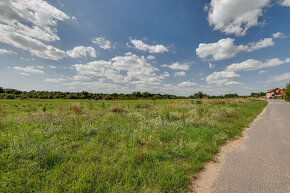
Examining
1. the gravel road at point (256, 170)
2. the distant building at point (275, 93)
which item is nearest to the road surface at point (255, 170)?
the gravel road at point (256, 170)

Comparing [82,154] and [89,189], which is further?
[82,154]

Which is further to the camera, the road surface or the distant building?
the distant building


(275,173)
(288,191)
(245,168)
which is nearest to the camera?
(288,191)

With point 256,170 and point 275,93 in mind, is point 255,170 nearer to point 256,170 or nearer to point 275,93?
point 256,170

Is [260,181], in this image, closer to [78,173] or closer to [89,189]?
[89,189]

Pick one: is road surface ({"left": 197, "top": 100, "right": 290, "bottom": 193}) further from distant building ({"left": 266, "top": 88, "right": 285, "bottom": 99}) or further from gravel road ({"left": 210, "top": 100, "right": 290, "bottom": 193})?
distant building ({"left": 266, "top": 88, "right": 285, "bottom": 99})

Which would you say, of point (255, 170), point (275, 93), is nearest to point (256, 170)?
point (255, 170)

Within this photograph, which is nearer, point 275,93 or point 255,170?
point 255,170

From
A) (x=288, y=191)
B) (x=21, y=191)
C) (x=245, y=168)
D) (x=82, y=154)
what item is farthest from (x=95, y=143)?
(x=288, y=191)

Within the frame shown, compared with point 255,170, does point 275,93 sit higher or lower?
higher

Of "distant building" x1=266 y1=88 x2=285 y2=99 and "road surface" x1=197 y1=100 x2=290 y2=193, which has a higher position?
"distant building" x1=266 y1=88 x2=285 y2=99

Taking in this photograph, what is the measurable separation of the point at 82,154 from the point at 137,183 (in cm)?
214

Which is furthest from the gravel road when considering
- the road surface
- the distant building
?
the distant building

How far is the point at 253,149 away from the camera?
4352 mm
